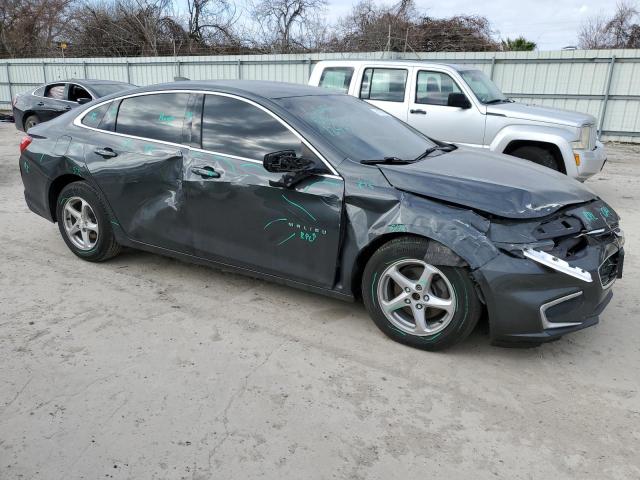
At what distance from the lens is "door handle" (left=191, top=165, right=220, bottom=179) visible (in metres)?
4.00

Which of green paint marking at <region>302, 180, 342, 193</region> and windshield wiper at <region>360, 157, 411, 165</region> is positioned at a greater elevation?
windshield wiper at <region>360, 157, 411, 165</region>

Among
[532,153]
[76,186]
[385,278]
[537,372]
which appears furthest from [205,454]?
[532,153]

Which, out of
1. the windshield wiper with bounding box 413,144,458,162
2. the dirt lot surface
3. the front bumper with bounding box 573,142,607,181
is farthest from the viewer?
the front bumper with bounding box 573,142,607,181

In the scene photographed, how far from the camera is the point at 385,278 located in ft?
11.5

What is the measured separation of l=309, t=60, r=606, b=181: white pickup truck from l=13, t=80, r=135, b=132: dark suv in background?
5.62 metres

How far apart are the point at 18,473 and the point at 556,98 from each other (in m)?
15.4

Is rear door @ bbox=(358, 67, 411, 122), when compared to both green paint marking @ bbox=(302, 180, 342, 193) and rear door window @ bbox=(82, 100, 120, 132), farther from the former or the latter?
green paint marking @ bbox=(302, 180, 342, 193)

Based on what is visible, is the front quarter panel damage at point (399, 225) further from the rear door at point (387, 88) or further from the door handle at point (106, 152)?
the rear door at point (387, 88)

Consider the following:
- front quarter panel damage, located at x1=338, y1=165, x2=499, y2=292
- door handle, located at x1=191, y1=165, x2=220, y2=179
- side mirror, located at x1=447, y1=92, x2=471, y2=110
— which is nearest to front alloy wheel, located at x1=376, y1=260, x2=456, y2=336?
front quarter panel damage, located at x1=338, y1=165, x2=499, y2=292

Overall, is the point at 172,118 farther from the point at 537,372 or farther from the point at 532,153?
the point at 532,153

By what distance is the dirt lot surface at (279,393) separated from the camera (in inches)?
101

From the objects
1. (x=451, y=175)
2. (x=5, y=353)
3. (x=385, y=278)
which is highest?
(x=451, y=175)

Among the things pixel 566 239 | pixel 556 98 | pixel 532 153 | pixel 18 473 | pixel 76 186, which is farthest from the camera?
pixel 556 98

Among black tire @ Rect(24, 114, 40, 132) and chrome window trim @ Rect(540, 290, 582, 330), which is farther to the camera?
black tire @ Rect(24, 114, 40, 132)
